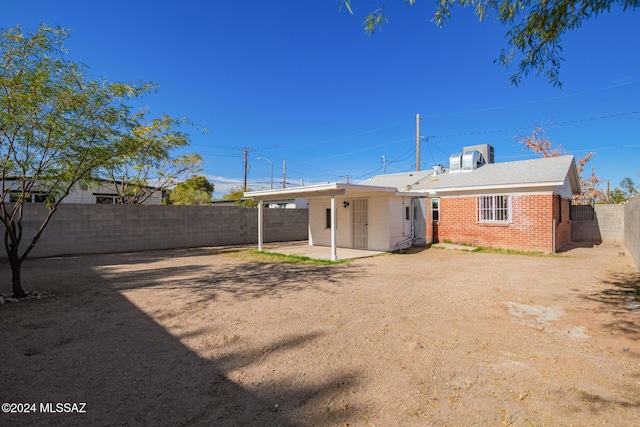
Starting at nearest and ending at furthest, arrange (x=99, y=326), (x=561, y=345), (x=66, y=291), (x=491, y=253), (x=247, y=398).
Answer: (x=247, y=398)
(x=561, y=345)
(x=99, y=326)
(x=66, y=291)
(x=491, y=253)

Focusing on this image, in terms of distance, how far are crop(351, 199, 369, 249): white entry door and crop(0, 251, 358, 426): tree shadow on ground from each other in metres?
9.11

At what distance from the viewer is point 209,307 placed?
5.34m

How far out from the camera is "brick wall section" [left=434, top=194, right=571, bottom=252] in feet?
38.0

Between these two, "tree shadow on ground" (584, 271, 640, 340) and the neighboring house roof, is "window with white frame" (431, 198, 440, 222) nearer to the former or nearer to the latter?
the neighboring house roof

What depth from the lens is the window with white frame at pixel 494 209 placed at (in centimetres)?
1247

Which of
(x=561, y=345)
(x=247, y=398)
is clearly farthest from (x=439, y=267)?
(x=247, y=398)

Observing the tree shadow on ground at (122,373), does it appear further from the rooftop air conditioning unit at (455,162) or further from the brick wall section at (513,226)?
the rooftop air conditioning unit at (455,162)

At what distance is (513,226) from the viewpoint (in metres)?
12.3

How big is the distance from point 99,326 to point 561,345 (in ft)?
18.9

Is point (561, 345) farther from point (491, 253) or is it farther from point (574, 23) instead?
point (491, 253)

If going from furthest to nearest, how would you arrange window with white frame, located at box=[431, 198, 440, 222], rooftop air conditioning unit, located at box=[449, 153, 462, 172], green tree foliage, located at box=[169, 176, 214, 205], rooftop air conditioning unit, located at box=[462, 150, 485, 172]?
green tree foliage, located at box=[169, 176, 214, 205], rooftop air conditioning unit, located at box=[449, 153, 462, 172], rooftop air conditioning unit, located at box=[462, 150, 485, 172], window with white frame, located at box=[431, 198, 440, 222]

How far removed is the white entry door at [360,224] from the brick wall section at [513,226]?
12.0 feet

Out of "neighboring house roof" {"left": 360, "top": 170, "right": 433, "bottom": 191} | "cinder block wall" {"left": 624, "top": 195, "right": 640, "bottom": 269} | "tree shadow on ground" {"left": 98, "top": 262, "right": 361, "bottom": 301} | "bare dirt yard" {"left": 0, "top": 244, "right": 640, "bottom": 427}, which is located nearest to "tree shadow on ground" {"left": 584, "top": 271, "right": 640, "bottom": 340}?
"bare dirt yard" {"left": 0, "top": 244, "right": 640, "bottom": 427}

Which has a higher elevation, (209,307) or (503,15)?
(503,15)
